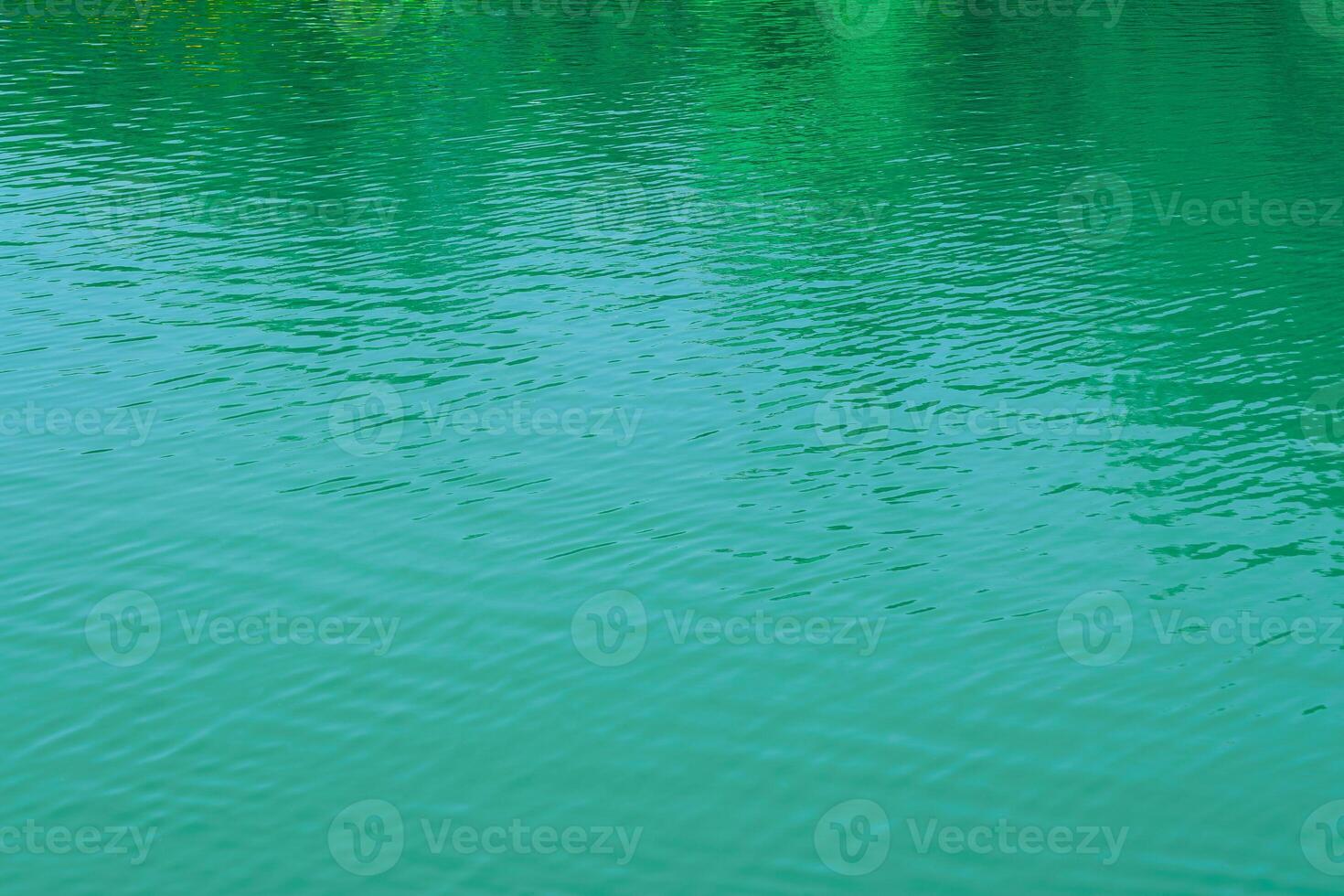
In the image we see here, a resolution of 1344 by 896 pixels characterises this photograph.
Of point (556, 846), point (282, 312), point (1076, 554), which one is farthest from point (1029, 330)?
point (556, 846)

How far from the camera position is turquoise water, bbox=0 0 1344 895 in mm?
19000

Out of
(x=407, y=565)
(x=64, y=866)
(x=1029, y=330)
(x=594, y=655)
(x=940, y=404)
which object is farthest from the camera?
(x=1029, y=330)

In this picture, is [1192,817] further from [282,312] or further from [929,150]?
[929,150]

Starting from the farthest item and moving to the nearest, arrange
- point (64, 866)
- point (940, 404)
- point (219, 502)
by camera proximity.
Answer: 1. point (940, 404)
2. point (219, 502)
3. point (64, 866)

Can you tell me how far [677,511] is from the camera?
1075 inches

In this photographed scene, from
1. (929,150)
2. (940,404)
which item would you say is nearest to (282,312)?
(940,404)

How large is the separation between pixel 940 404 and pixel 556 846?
52.6 ft

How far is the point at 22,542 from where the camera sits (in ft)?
87.4

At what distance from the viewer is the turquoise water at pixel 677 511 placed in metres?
19.0

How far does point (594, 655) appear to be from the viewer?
22875 millimetres

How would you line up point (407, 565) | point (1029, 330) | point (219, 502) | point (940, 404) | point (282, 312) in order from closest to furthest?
A: point (407, 565) < point (219, 502) < point (940, 404) < point (1029, 330) < point (282, 312)

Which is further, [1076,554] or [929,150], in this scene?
[929,150]

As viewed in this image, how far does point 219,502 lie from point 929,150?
3442 centimetres

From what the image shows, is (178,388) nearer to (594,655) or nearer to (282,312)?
(282,312)
